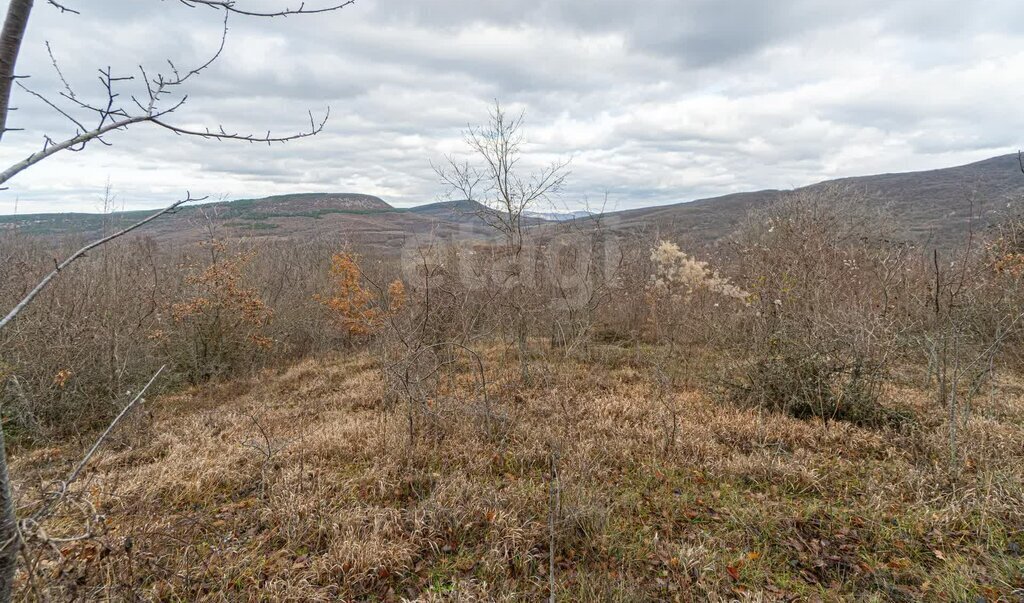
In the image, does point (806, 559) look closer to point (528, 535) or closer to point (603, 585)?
point (603, 585)

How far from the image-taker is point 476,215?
8539 millimetres

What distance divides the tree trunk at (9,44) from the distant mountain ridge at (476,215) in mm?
5870

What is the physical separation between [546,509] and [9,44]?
393 cm

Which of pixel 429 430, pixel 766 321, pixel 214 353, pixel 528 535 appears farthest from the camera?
pixel 214 353

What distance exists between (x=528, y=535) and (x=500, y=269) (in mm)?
7088

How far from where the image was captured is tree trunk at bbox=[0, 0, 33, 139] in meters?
1.05

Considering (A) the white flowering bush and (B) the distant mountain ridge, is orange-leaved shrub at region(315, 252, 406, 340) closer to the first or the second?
(B) the distant mountain ridge

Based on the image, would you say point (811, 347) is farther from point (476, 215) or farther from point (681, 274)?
point (681, 274)

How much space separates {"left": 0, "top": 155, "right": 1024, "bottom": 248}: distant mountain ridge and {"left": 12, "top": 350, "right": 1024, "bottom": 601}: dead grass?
9.45ft

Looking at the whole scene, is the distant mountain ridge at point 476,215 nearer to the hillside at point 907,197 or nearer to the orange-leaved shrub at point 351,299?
the hillside at point 907,197

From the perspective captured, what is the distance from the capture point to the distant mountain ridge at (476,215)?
28.5ft

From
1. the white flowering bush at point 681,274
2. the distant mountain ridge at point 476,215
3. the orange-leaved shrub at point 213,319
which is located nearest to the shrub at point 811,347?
the distant mountain ridge at point 476,215

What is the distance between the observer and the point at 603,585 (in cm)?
295

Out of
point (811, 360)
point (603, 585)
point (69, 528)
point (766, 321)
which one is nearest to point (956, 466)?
point (811, 360)
